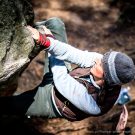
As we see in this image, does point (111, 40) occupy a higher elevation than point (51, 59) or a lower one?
lower

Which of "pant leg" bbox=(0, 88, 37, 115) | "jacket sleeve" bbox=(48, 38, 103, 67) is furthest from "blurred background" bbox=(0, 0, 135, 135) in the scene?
"jacket sleeve" bbox=(48, 38, 103, 67)

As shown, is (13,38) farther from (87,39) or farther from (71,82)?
(87,39)

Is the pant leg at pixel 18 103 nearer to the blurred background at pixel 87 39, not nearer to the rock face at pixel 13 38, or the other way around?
the rock face at pixel 13 38

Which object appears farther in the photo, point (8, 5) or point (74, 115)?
point (74, 115)

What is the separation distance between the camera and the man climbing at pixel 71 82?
12.9 ft

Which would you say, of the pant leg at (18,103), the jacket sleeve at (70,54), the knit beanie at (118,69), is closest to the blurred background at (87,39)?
the pant leg at (18,103)

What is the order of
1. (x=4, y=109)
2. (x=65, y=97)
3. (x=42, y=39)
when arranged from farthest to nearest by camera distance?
(x=4, y=109)
(x=65, y=97)
(x=42, y=39)

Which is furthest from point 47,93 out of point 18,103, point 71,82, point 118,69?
point 118,69

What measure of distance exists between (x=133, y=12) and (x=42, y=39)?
17.5 feet

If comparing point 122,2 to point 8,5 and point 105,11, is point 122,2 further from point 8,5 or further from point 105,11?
point 8,5

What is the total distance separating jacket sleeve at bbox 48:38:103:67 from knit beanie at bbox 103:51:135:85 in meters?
0.51

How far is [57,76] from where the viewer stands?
4.34m

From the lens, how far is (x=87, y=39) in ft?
27.3

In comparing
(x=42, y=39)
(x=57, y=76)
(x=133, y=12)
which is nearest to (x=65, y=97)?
(x=57, y=76)
